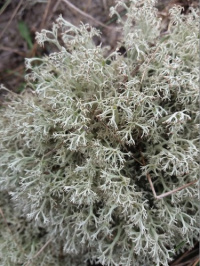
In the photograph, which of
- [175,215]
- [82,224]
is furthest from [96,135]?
[175,215]

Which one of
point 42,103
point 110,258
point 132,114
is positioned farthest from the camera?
point 42,103

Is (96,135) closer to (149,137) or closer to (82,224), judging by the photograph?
(149,137)

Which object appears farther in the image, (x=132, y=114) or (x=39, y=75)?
(x=39, y=75)

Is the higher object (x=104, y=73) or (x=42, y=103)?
(x=104, y=73)

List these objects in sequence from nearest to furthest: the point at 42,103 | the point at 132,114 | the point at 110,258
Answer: the point at 132,114 → the point at 110,258 → the point at 42,103

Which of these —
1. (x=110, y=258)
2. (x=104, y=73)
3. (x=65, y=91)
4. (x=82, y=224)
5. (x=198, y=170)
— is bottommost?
(x=110, y=258)

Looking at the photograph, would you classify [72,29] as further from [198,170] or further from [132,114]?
[198,170]
